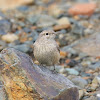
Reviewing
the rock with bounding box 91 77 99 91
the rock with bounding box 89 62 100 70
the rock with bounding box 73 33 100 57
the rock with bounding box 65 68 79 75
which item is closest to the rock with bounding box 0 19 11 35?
the rock with bounding box 73 33 100 57

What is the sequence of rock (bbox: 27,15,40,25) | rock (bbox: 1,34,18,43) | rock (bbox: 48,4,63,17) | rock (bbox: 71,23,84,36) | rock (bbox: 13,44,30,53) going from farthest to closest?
rock (bbox: 48,4,63,17), rock (bbox: 27,15,40,25), rock (bbox: 71,23,84,36), rock (bbox: 1,34,18,43), rock (bbox: 13,44,30,53)

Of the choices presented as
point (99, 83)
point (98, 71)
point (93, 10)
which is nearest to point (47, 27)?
point (93, 10)

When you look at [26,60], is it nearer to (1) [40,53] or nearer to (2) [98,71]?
(1) [40,53]

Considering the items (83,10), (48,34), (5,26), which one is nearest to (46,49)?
(48,34)

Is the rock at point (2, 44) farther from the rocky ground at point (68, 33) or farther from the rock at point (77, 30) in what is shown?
the rock at point (77, 30)

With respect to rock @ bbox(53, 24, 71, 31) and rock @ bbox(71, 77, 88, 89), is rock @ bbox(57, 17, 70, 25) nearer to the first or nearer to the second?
rock @ bbox(53, 24, 71, 31)

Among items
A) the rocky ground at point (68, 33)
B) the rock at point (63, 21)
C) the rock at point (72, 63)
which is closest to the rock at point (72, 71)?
the rocky ground at point (68, 33)

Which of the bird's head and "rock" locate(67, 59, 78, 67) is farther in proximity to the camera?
"rock" locate(67, 59, 78, 67)
